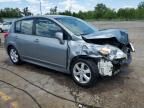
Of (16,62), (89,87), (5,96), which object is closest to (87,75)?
(89,87)

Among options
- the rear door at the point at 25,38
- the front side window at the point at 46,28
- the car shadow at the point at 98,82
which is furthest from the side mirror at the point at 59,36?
the rear door at the point at 25,38

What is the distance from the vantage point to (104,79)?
6.67m

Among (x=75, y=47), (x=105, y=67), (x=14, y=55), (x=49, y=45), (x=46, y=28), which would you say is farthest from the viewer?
(x=14, y=55)

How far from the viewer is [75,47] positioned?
6.21 meters

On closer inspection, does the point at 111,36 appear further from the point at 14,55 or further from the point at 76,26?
the point at 14,55

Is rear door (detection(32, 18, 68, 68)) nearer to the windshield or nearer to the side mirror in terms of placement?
the side mirror

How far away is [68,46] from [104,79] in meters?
1.31

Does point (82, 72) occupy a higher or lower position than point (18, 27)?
lower

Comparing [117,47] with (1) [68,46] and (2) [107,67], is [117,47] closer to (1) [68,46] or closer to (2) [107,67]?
(2) [107,67]

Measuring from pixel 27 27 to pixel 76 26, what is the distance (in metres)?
1.78

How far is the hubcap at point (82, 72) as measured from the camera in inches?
236

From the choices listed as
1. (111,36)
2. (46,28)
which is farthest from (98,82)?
(46,28)

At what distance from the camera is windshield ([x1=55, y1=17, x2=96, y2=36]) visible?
671cm

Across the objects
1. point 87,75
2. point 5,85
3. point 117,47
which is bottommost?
point 5,85
